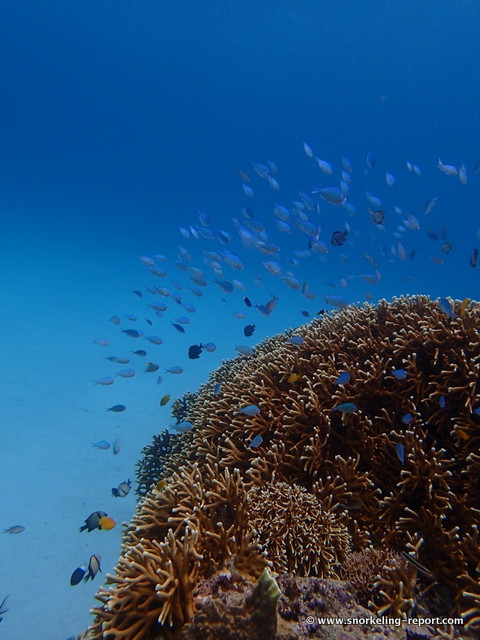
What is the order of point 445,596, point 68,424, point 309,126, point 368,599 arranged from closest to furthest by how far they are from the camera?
1. point 368,599
2. point 445,596
3. point 68,424
4. point 309,126

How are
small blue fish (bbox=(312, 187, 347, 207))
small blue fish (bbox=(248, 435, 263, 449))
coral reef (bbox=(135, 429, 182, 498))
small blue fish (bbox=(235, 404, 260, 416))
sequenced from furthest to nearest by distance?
small blue fish (bbox=(312, 187, 347, 207)), coral reef (bbox=(135, 429, 182, 498)), small blue fish (bbox=(235, 404, 260, 416)), small blue fish (bbox=(248, 435, 263, 449))

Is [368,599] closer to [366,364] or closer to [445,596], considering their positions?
[445,596]

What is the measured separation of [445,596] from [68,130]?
9712cm

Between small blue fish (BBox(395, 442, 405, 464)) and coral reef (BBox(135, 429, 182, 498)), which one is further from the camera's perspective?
coral reef (BBox(135, 429, 182, 498))

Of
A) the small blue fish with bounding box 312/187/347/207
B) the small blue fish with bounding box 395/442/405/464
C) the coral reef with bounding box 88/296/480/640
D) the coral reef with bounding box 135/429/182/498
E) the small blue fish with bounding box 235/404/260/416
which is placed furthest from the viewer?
the small blue fish with bounding box 312/187/347/207

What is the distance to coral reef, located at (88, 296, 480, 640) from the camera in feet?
9.27

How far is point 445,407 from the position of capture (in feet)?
13.6

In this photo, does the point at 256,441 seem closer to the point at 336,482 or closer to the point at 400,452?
the point at 336,482

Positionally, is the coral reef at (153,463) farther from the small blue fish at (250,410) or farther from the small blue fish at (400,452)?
the small blue fish at (400,452)

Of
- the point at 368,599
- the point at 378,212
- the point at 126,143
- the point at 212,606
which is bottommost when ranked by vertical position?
the point at 368,599

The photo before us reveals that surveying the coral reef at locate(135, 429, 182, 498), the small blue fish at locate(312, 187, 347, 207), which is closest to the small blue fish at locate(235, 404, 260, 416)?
the coral reef at locate(135, 429, 182, 498)

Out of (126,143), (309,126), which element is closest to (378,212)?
(126,143)

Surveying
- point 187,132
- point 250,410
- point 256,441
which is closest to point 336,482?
point 256,441

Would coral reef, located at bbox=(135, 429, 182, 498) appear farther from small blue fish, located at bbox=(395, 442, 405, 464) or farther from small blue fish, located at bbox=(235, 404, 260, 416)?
small blue fish, located at bbox=(395, 442, 405, 464)
